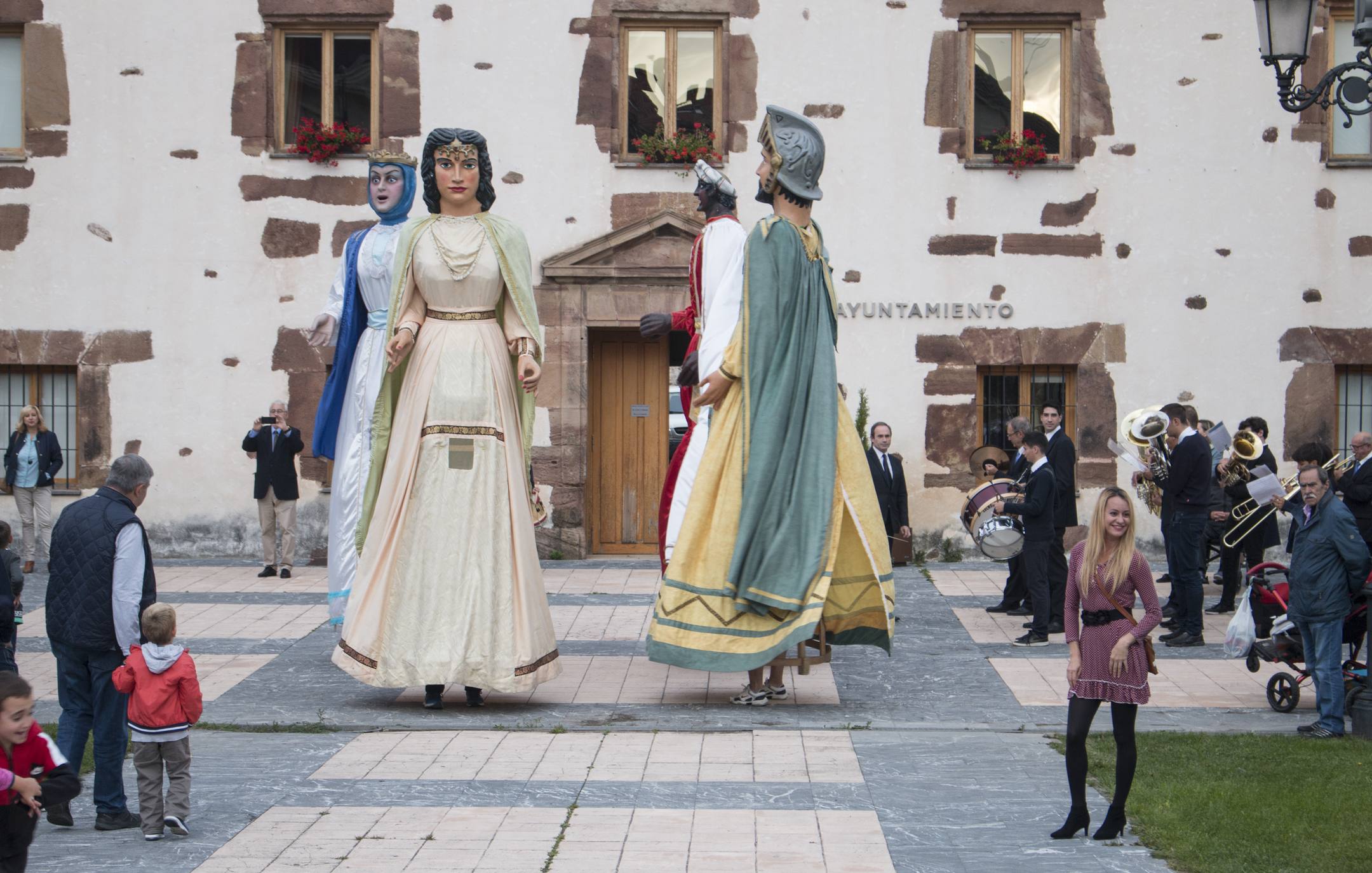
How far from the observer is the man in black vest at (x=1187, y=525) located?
10539mm

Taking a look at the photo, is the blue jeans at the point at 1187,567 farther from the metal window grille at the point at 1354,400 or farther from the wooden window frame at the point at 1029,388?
the metal window grille at the point at 1354,400

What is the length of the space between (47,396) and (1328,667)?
483 inches

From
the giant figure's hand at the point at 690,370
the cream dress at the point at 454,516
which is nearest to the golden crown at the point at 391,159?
the cream dress at the point at 454,516

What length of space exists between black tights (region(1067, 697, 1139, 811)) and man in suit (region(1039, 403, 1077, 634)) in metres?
4.83

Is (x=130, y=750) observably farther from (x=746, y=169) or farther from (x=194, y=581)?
Result: (x=746, y=169)

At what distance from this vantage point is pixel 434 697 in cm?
823

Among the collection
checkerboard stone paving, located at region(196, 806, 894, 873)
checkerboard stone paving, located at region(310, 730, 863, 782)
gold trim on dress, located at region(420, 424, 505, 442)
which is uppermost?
gold trim on dress, located at region(420, 424, 505, 442)

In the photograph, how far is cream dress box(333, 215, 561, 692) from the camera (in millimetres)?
8000

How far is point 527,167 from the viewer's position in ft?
50.5

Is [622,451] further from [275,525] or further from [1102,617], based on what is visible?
[1102,617]

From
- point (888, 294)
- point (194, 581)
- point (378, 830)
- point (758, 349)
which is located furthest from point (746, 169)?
point (378, 830)

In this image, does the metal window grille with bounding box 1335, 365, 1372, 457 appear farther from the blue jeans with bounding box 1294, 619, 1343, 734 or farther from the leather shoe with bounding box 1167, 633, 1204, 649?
the blue jeans with bounding box 1294, 619, 1343, 734

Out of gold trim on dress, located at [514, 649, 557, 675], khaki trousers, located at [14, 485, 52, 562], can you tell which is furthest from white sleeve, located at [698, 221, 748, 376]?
khaki trousers, located at [14, 485, 52, 562]

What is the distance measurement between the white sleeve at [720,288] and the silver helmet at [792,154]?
1.10 ft
